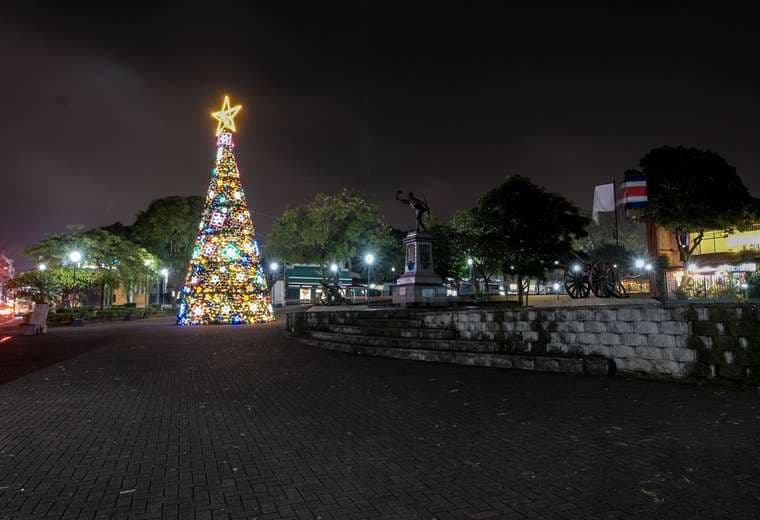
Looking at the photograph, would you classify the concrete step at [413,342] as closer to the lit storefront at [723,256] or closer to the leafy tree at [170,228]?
the lit storefront at [723,256]

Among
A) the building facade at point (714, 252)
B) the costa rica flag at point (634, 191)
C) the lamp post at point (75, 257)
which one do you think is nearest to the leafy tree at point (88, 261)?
the lamp post at point (75, 257)

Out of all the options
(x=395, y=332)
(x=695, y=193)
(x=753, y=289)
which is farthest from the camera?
(x=695, y=193)

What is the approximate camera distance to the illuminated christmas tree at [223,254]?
23.2 metres

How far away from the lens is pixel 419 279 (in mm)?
20000

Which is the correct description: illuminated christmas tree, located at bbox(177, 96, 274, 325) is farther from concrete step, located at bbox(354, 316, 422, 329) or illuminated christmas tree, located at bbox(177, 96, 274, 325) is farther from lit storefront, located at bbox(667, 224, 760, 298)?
lit storefront, located at bbox(667, 224, 760, 298)

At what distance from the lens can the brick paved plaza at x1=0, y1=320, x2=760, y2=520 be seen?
3414 millimetres

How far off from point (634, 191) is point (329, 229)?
20654 millimetres

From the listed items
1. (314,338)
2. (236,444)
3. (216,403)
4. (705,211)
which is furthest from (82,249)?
(705,211)

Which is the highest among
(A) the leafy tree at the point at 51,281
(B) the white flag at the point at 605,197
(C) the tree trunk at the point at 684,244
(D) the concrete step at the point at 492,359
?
(B) the white flag at the point at 605,197

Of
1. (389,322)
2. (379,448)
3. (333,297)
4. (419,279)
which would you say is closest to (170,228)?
(333,297)

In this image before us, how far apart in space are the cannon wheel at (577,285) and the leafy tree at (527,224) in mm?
7581

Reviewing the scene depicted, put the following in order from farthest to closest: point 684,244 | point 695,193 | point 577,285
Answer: point 684,244 < point 695,193 < point 577,285

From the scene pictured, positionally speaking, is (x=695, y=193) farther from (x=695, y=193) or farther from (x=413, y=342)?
(x=413, y=342)

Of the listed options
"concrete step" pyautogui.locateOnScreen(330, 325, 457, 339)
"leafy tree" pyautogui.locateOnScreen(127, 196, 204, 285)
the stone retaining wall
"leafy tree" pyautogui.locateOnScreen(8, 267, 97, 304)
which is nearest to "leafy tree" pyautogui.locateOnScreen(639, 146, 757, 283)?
the stone retaining wall
